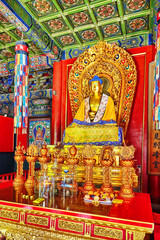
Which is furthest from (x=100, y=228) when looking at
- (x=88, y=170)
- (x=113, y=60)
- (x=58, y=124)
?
(x=113, y=60)

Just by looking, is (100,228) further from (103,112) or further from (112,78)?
(112,78)

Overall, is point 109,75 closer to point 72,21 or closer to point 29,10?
point 72,21

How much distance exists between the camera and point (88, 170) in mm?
1841

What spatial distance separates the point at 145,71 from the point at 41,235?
3764 millimetres

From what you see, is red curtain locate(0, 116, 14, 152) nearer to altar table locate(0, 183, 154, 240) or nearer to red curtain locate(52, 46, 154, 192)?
red curtain locate(52, 46, 154, 192)

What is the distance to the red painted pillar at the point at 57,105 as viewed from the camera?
4.62m

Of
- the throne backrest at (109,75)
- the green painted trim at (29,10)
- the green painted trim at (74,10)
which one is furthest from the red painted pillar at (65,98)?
the green painted trim at (29,10)

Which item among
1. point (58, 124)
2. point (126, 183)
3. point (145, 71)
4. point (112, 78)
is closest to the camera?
point (126, 183)

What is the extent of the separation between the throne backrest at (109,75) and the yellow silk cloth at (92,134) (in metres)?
0.72

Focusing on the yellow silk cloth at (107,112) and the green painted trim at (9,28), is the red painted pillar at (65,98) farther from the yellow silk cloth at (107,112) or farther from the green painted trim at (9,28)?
the green painted trim at (9,28)

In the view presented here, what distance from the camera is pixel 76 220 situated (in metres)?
1.33

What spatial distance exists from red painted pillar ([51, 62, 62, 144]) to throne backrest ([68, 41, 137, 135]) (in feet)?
1.26

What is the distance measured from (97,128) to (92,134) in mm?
157

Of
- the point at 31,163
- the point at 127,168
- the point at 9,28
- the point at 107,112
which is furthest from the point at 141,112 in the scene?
the point at 9,28
